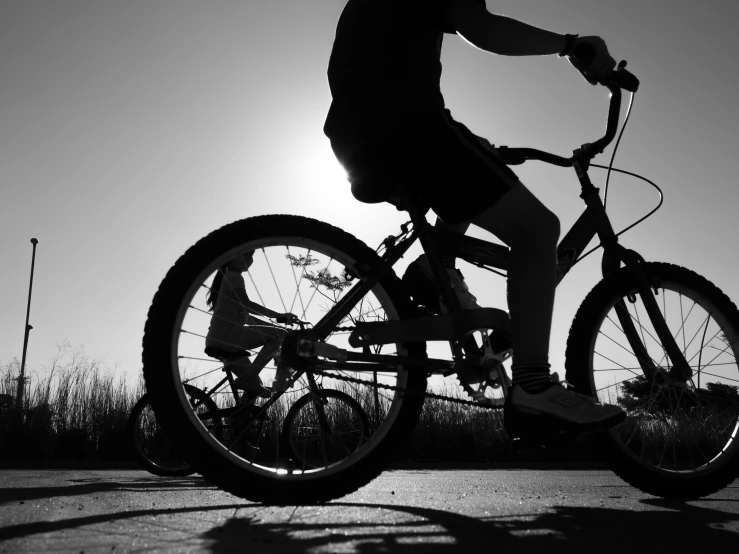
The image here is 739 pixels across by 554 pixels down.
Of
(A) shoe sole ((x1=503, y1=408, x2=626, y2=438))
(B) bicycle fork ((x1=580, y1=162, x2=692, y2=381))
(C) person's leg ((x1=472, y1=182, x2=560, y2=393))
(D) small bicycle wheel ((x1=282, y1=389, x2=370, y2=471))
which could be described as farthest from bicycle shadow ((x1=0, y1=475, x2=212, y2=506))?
(B) bicycle fork ((x1=580, y1=162, x2=692, y2=381))

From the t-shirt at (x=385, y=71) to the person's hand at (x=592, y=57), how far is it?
1.60ft

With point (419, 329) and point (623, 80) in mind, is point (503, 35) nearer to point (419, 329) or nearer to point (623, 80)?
point (623, 80)

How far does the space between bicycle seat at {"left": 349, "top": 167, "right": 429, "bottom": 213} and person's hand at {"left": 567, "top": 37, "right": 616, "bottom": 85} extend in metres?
0.93

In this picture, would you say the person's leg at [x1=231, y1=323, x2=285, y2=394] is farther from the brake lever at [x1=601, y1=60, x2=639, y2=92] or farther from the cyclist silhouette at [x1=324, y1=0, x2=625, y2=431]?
the brake lever at [x1=601, y1=60, x2=639, y2=92]

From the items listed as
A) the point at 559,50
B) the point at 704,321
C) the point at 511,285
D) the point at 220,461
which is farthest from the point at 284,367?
the point at 704,321

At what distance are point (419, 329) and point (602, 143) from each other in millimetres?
1557

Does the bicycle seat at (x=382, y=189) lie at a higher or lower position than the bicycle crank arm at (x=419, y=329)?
higher

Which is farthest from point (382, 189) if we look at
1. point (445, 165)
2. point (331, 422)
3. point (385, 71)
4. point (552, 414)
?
point (331, 422)

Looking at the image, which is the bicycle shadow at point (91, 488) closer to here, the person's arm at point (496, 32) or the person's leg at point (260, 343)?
the person's leg at point (260, 343)

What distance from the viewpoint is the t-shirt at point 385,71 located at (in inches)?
107

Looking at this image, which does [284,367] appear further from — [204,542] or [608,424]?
[608,424]

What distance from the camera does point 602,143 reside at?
11.9 feet

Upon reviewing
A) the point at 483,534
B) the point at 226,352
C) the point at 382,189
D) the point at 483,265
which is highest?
the point at 382,189

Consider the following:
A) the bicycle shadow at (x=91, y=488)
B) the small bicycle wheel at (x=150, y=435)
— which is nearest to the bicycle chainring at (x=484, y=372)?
the bicycle shadow at (x=91, y=488)
